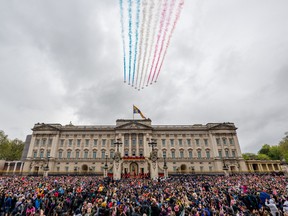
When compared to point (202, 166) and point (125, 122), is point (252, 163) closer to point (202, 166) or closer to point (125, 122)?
point (202, 166)

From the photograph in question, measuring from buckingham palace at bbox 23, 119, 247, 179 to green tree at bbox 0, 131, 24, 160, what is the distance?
50.6ft

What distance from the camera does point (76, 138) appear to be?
58.7 meters

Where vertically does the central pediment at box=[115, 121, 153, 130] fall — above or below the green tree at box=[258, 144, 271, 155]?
above

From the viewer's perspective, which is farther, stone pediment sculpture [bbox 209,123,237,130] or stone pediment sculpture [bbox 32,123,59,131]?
stone pediment sculpture [bbox 209,123,237,130]

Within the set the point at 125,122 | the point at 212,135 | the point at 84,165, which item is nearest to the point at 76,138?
the point at 84,165

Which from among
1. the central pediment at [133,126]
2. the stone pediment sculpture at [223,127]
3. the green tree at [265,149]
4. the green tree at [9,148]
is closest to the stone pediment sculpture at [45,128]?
the green tree at [9,148]

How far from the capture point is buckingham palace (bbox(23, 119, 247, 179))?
5419 centimetres

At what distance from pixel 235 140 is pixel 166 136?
24.1m

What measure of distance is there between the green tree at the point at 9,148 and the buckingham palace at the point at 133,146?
15.4 metres

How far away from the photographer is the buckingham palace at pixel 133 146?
178 ft

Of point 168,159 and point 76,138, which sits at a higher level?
point 76,138

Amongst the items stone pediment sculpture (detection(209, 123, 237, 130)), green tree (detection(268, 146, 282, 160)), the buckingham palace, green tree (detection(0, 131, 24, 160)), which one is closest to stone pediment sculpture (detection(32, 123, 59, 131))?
the buckingham palace

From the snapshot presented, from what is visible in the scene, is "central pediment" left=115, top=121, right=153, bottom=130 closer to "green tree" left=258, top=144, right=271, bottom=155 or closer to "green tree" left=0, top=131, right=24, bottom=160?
"green tree" left=0, top=131, right=24, bottom=160

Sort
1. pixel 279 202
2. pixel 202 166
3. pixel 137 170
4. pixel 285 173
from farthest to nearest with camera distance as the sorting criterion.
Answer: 1. pixel 202 166
2. pixel 137 170
3. pixel 285 173
4. pixel 279 202
